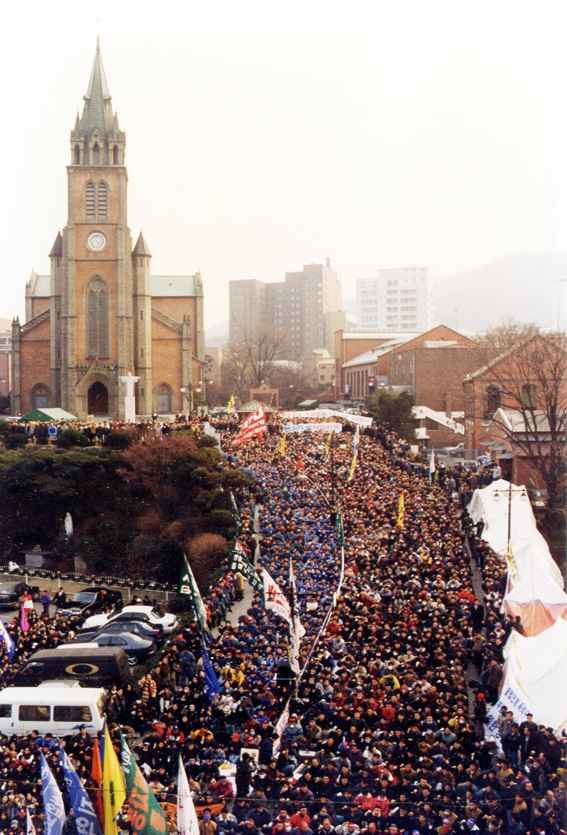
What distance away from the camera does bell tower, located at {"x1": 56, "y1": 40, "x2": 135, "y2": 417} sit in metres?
62.2

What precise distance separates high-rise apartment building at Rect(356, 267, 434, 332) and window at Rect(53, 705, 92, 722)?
16704cm

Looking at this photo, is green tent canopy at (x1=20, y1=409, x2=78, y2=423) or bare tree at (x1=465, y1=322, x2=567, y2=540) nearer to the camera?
bare tree at (x1=465, y1=322, x2=567, y2=540)

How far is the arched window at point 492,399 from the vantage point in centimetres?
4325

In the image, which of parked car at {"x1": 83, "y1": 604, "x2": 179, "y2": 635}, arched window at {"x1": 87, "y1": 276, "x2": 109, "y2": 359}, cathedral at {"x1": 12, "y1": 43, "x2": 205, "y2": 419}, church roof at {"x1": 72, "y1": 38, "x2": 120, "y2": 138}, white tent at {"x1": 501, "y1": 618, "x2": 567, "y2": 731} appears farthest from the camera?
church roof at {"x1": 72, "y1": 38, "x2": 120, "y2": 138}

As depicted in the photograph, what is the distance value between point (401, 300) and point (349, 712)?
566 feet

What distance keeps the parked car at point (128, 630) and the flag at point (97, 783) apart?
8.81 m

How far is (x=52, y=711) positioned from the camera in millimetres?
17047

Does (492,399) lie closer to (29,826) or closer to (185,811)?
A: (185,811)

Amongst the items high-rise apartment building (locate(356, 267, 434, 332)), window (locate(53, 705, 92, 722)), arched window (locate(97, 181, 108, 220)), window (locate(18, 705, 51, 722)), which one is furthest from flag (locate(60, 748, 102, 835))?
high-rise apartment building (locate(356, 267, 434, 332))

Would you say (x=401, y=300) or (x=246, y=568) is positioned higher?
(x=401, y=300)

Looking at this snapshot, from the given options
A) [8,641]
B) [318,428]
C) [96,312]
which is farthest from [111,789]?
[96,312]

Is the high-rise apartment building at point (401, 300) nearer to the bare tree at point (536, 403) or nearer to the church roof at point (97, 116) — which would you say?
the church roof at point (97, 116)

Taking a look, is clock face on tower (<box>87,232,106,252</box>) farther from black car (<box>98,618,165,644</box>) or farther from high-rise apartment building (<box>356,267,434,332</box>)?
high-rise apartment building (<box>356,267,434,332</box>)

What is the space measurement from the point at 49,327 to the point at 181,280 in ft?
47.5
